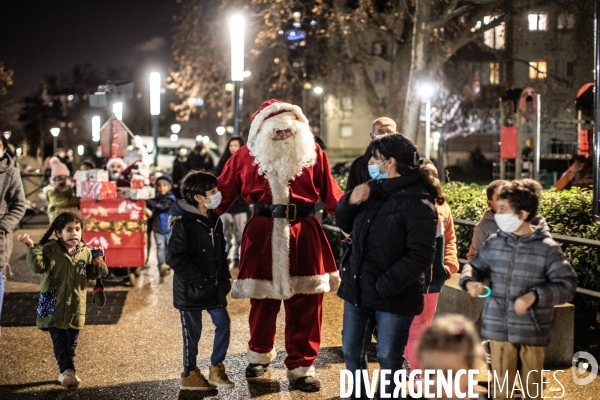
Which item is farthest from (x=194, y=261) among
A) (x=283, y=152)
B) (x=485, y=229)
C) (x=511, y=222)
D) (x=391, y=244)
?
(x=511, y=222)

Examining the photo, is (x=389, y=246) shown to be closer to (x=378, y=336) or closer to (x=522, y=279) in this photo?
(x=378, y=336)

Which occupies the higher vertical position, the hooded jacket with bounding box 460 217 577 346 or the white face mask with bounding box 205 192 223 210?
the white face mask with bounding box 205 192 223 210

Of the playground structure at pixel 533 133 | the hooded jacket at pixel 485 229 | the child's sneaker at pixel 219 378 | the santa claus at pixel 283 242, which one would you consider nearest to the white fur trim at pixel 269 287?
the santa claus at pixel 283 242

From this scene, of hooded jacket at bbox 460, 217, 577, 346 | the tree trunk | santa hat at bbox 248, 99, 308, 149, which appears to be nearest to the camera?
hooded jacket at bbox 460, 217, 577, 346

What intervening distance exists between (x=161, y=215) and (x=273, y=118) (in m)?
5.34

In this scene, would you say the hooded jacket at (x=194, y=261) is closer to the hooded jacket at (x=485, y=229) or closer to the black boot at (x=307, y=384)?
the black boot at (x=307, y=384)

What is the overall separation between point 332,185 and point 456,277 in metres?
1.90

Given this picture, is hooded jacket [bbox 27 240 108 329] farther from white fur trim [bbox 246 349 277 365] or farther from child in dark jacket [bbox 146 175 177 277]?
child in dark jacket [bbox 146 175 177 277]

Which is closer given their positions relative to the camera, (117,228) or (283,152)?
(283,152)

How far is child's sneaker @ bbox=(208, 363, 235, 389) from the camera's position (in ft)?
19.2

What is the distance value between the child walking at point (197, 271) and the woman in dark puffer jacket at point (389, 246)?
54.4 inches

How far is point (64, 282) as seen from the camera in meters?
6.05

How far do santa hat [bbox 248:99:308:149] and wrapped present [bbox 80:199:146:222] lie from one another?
4.41m

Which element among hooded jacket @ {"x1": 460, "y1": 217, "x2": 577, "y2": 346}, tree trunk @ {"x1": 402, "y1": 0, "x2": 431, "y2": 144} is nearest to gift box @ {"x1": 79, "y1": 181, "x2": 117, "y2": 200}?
hooded jacket @ {"x1": 460, "y1": 217, "x2": 577, "y2": 346}
